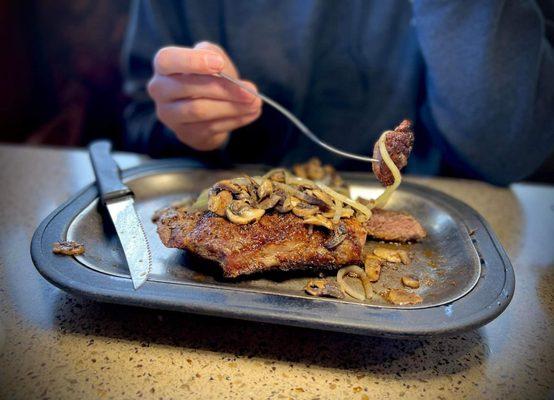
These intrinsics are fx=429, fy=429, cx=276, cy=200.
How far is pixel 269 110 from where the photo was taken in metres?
2.12

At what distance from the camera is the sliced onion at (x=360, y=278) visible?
1.04m

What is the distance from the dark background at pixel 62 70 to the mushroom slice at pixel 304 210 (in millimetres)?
2684

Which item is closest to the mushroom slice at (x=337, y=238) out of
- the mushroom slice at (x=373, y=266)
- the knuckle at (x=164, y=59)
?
the mushroom slice at (x=373, y=266)

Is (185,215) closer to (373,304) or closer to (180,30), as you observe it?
(373,304)

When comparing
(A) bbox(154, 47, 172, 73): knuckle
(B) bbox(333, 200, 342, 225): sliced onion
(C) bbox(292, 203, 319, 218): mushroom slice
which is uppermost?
(A) bbox(154, 47, 172, 73): knuckle

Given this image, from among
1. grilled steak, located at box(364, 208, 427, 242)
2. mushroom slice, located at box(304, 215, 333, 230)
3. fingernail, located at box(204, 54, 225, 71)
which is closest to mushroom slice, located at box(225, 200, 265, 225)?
mushroom slice, located at box(304, 215, 333, 230)

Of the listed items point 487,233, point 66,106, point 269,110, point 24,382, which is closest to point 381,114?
point 269,110

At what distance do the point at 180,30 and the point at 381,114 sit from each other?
1.07 m

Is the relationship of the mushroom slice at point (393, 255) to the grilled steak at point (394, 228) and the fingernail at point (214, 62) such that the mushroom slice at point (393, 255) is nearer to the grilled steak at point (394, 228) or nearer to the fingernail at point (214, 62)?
the grilled steak at point (394, 228)

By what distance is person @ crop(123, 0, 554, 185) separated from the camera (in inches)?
62.3

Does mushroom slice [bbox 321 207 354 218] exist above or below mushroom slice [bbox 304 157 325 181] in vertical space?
above

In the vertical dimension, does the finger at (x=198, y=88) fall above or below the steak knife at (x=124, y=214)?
above

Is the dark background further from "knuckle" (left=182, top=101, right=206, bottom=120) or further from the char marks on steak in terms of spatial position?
the char marks on steak

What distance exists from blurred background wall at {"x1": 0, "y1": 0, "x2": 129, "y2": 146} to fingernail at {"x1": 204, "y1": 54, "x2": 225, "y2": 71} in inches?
93.8
